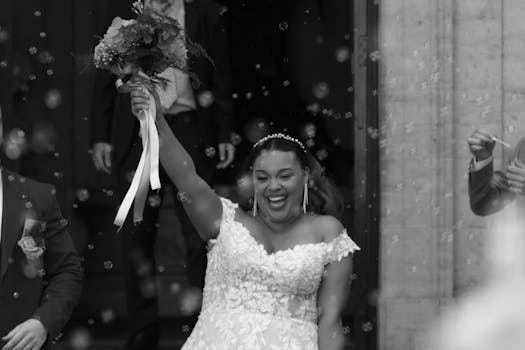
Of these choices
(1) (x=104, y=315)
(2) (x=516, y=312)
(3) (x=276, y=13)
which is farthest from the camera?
(3) (x=276, y=13)

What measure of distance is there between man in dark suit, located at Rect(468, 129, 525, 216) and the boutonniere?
160cm

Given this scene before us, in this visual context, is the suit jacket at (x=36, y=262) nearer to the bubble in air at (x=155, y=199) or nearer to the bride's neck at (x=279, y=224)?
the bride's neck at (x=279, y=224)

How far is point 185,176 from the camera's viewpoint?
3449 millimetres

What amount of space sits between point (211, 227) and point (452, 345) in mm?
2640

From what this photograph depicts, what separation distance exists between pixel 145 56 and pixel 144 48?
28 mm

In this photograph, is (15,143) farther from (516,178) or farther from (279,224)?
(516,178)

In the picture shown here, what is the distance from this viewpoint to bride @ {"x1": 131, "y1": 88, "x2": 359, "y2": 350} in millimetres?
3463

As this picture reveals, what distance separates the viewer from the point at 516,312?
3.26 ft

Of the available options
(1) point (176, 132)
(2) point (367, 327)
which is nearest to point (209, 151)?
(1) point (176, 132)

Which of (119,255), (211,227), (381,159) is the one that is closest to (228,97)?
(381,159)

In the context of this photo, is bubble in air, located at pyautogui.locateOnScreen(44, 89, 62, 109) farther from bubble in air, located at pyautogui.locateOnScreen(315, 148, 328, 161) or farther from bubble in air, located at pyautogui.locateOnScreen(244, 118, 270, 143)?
bubble in air, located at pyautogui.locateOnScreen(315, 148, 328, 161)

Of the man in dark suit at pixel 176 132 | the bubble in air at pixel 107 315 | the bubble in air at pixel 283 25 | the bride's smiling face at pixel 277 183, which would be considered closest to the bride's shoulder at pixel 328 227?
the bride's smiling face at pixel 277 183

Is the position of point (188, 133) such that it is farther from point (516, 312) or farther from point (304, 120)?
point (516, 312)

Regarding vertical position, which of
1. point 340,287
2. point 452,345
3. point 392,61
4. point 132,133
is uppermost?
point 392,61
